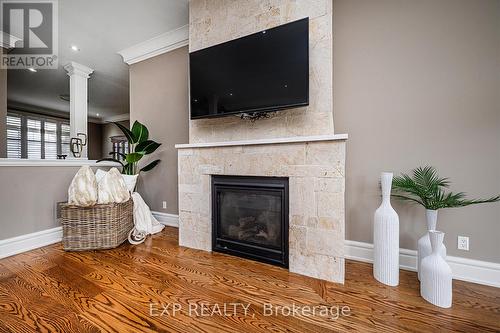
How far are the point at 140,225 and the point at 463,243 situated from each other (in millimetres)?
3209

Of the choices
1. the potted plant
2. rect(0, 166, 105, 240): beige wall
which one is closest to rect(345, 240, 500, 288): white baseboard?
the potted plant

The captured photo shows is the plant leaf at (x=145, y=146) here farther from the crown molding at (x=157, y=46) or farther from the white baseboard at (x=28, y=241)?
the crown molding at (x=157, y=46)

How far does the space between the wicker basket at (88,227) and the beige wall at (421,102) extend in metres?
2.47

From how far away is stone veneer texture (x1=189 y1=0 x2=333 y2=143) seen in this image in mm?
1841

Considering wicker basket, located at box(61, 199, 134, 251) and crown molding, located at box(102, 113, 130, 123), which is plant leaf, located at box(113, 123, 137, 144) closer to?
wicker basket, located at box(61, 199, 134, 251)

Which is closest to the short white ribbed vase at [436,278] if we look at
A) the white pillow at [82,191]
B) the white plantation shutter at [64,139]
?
the white pillow at [82,191]

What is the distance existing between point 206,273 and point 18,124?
26.6 ft

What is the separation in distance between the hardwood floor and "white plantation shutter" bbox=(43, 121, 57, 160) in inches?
261

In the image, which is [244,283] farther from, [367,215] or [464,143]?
[464,143]

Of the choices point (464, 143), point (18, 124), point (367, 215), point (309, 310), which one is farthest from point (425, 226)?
point (18, 124)

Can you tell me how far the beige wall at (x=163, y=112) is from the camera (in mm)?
3189

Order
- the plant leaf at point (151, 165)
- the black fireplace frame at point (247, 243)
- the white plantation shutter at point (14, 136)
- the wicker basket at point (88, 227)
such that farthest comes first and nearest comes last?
the white plantation shutter at point (14, 136) → the plant leaf at point (151, 165) → the wicker basket at point (88, 227) → the black fireplace frame at point (247, 243)

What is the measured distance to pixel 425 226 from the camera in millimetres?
1833

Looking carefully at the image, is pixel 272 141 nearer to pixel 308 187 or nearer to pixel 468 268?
pixel 308 187
